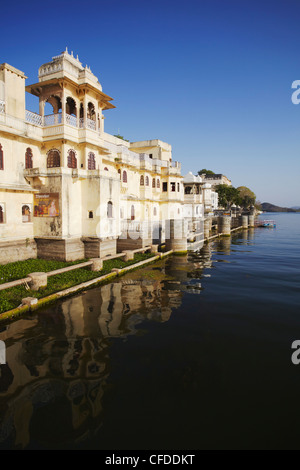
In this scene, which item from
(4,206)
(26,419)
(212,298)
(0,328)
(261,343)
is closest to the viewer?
(26,419)

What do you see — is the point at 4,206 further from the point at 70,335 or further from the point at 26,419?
the point at 26,419

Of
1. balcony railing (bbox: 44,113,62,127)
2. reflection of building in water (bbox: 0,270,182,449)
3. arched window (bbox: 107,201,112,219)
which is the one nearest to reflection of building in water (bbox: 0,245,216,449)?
reflection of building in water (bbox: 0,270,182,449)

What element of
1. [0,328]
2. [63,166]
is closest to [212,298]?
[0,328]

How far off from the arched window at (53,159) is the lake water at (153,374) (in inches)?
411

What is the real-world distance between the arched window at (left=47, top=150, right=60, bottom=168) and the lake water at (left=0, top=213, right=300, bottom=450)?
34.2 ft

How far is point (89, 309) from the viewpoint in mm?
12031

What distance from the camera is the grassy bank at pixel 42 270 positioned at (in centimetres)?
1179

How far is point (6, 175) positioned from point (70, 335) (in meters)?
12.2

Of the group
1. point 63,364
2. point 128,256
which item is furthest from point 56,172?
point 63,364

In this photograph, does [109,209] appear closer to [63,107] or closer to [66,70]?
[63,107]

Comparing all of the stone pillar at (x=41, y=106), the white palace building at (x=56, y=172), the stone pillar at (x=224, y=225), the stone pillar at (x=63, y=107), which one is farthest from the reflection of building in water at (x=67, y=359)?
the stone pillar at (x=224, y=225)

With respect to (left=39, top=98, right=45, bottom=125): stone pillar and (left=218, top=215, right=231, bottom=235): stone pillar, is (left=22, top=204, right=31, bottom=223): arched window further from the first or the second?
(left=218, top=215, right=231, bottom=235): stone pillar
